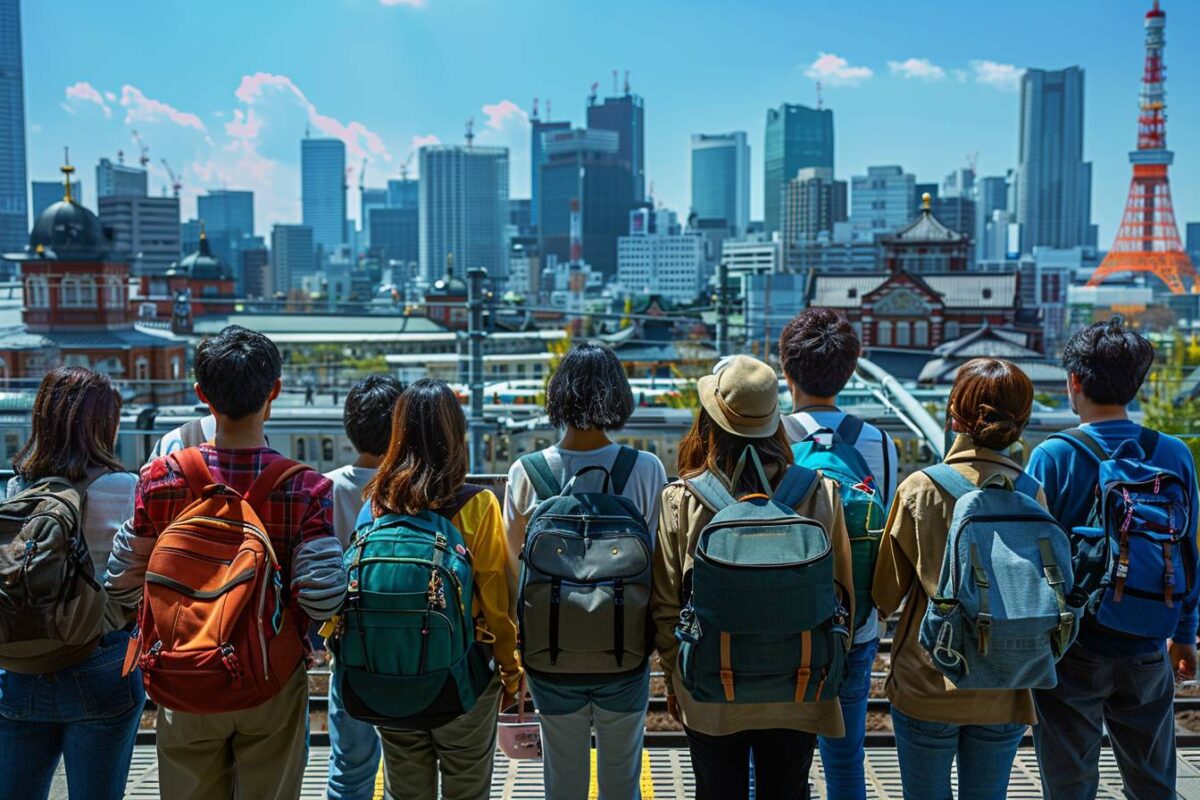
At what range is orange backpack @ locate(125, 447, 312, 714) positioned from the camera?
3350 millimetres

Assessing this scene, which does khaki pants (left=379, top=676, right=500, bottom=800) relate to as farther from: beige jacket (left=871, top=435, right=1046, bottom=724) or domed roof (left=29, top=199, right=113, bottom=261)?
domed roof (left=29, top=199, right=113, bottom=261)

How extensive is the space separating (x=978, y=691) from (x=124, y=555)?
8.84ft

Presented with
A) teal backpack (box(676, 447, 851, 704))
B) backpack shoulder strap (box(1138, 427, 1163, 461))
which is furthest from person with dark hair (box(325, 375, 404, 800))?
backpack shoulder strap (box(1138, 427, 1163, 461))

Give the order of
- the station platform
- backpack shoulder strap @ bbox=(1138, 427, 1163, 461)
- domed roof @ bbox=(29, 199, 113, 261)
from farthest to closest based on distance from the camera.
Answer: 1. domed roof @ bbox=(29, 199, 113, 261)
2. the station platform
3. backpack shoulder strap @ bbox=(1138, 427, 1163, 461)

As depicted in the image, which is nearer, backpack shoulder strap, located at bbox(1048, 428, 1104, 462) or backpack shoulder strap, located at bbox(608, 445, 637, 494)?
backpack shoulder strap, located at bbox(608, 445, 637, 494)

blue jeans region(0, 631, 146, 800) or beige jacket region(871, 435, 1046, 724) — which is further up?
beige jacket region(871, 435, 1046, 724)

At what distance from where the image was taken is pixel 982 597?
3484 millimetres

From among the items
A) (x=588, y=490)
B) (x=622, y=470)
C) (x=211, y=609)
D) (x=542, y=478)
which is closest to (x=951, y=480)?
(x=622, y=470)

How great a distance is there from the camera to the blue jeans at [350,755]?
13.0 feet

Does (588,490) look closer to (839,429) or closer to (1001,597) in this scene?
(839,429)

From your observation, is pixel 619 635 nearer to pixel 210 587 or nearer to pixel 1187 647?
Answer: pixel 210 587

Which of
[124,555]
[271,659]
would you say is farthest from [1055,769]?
[124,555]

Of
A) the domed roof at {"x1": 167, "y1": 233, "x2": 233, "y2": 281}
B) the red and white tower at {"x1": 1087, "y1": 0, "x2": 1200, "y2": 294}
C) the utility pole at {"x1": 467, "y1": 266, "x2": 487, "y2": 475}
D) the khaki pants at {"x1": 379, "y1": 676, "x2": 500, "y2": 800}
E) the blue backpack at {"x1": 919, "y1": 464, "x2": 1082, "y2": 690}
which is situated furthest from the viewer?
the red and white tower at {"x1": 1087, "y1": 0, "x2": 1200, "y2": 294}

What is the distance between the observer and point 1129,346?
3939mm
